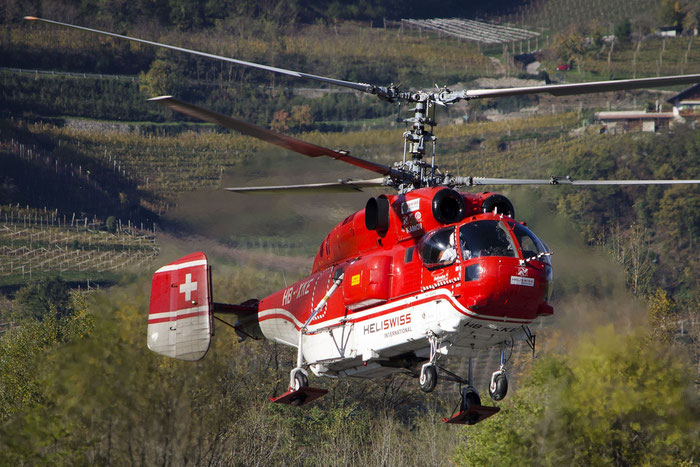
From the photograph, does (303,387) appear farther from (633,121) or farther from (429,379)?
(633,121)

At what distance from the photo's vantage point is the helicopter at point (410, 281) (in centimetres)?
1912

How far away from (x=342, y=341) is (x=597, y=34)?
103 m

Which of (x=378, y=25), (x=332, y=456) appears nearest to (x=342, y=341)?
(x=332, y=456)

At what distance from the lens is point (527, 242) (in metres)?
19.5

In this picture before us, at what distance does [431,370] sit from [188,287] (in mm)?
7372

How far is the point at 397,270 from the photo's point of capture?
20656 mm

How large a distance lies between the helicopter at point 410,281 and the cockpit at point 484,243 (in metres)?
0.02

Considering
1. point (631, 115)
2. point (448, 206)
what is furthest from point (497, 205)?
point (631, 115)

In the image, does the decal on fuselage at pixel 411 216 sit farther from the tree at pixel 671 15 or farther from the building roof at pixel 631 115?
the tree at pixel 671 15

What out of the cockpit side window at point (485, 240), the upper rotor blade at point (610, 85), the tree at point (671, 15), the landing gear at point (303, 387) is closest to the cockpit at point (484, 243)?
the cockpit side window at point (485, 240)

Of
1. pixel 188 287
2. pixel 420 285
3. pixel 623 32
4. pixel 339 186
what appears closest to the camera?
pixel 420 285

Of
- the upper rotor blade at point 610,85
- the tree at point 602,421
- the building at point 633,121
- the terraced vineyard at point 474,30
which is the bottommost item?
the building at point 633,121

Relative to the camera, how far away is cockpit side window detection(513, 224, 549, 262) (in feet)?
63.6

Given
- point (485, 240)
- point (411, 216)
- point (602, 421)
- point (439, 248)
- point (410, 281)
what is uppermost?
point (485, 240)
